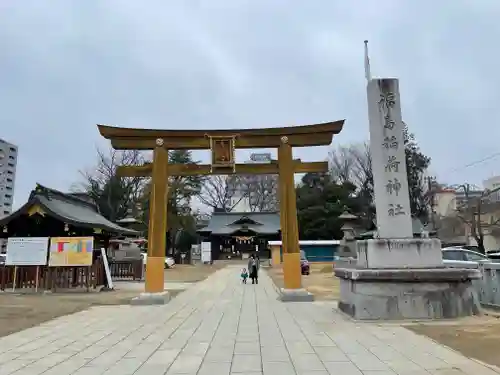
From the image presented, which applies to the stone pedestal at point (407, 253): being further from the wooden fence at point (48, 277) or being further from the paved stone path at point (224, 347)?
the wooden fence at point (48, 277)

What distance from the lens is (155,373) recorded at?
17.0 feet

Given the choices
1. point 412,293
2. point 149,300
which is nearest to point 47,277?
point 149,300

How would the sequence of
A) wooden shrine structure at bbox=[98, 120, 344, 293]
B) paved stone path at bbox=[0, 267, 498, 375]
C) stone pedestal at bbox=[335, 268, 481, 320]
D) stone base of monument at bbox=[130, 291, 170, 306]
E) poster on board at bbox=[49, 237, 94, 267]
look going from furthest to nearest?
poster on board at bbox=[49, 237, 94, 267]
wooden shrine structure at bbox=[98, 120, 344, 293]
stone base of monument at bbox=[130, 291, 170, 306]
stone pedestal at bbox=[335, 268, 481, 320]
paved stone path at bbox=[0, 267, 498, 375]

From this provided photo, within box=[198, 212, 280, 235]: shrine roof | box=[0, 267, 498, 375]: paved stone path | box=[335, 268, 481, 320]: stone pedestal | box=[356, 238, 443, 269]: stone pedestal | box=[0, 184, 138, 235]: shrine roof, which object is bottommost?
box=[0, 267, 498, 375]: paved stone path

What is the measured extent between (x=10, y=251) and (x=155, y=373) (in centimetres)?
1494

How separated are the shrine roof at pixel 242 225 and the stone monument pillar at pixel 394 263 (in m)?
39.4

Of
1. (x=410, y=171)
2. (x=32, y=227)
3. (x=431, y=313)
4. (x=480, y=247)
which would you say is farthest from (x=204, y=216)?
(x=431, y=313)

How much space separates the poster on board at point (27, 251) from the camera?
17.1 meters

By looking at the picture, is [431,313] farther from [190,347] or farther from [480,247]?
[480,247]

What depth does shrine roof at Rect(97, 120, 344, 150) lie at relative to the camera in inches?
587

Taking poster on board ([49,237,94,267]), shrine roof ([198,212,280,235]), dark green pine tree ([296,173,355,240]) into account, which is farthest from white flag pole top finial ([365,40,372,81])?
shrine roof ([198,212,280,235])

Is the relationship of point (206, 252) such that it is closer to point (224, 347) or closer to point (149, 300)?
point (149, 300)

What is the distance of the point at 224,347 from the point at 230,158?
9152mm

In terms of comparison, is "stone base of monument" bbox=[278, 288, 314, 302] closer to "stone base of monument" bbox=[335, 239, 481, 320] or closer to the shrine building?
"stone base of monument" bbox=[335, 239, 481, 320]
